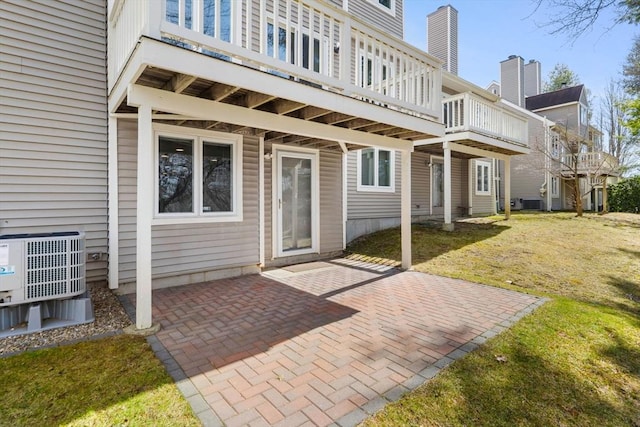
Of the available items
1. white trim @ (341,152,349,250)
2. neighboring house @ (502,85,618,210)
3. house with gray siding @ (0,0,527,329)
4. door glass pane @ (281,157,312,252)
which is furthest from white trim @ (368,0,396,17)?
neighboring house @ (502,85,618,210)

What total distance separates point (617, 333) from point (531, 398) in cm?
214

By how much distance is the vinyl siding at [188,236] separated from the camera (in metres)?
4.96

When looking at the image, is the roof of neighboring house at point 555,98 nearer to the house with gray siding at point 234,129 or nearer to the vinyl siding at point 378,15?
the vinyl siding at point 378,15

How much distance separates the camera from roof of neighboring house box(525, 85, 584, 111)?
68.3 ft

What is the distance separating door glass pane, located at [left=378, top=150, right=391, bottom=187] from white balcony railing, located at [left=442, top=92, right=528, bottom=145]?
1.91 m

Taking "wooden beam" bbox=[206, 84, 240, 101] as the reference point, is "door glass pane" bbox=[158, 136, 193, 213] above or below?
below

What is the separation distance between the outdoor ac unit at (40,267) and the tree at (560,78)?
1655 inches

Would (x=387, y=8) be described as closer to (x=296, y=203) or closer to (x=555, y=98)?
(x=296, y=203)

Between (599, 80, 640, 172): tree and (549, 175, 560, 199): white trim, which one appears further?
(549, 175, 560, 199): white trim

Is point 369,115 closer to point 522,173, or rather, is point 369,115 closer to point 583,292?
point 583,292

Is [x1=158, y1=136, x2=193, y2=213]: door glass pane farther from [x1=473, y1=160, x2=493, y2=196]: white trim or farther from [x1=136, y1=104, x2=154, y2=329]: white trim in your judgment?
[x1=473, y1=160, x2=493, y2=196]: white trim

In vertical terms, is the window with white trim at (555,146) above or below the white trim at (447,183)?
above

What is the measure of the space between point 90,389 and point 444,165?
971 cm

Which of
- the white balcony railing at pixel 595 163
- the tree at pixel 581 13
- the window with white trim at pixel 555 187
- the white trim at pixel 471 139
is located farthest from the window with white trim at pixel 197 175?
the window with white trim at pixel 555 187
